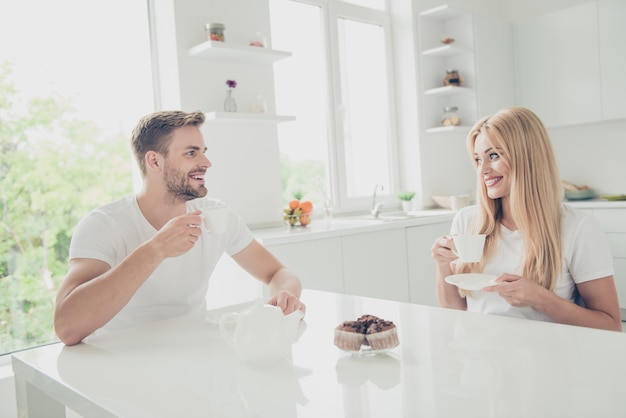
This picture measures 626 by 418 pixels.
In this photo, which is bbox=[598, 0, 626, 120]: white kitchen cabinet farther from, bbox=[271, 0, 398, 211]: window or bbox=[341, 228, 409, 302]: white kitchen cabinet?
bbox=[341, 228, 409, 302]: white kitchen cabinet

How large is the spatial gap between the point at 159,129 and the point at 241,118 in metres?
1.30

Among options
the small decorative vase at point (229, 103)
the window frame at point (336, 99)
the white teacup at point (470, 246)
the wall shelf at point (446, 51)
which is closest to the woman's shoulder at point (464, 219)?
the white teacup at point (470, 246)

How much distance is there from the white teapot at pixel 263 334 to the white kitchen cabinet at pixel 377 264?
2.01 metres

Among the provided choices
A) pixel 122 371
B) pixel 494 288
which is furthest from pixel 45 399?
pixel 494 288

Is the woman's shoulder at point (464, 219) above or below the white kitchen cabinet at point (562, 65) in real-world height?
below

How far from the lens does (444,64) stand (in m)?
4.69

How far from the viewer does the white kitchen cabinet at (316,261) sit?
2869 mm

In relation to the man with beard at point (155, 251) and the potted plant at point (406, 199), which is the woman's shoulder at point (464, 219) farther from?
the potted plant at point (406, 199)

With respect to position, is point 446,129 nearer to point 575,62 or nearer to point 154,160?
point 575,62

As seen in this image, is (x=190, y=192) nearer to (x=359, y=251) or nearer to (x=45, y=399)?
(x=45, y=399)

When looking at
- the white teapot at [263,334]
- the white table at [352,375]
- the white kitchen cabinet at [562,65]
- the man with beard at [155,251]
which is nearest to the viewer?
the white table at [352,375]

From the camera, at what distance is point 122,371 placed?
111 centimetres

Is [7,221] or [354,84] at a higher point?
[354,84]

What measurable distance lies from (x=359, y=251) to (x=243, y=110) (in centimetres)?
106
